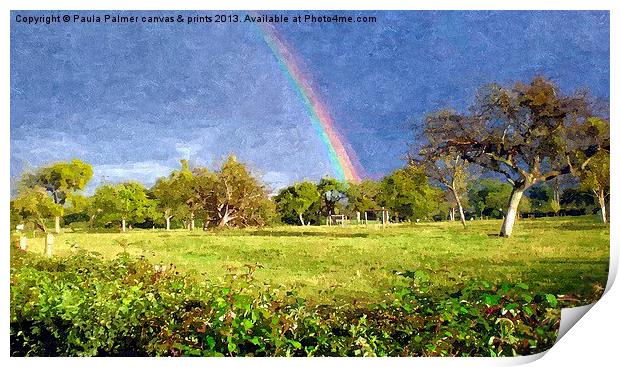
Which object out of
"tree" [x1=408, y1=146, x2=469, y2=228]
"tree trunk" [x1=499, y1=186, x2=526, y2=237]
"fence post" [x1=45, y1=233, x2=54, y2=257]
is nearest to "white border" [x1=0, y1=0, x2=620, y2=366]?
"fence post" [x1=45, y1=233, x2=54, y2=257]

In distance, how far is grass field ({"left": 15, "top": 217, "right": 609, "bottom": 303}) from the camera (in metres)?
5.17

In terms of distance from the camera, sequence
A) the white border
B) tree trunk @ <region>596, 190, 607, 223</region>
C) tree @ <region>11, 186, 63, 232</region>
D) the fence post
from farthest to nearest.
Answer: the fence post, tree @ <region>11, 186, 63, 232</region>, tree trunk @ <region>596, 190, 607, 223</region>, the white border

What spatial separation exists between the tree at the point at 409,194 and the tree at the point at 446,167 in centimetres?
6

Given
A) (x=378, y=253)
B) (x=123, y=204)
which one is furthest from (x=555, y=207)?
(x=123, y=204)

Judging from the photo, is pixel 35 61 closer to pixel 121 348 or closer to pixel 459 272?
pixel 121 348

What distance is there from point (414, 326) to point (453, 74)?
1.83 metres

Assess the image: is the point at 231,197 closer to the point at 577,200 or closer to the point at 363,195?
the point at 363,195

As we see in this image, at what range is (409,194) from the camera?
5359 mm

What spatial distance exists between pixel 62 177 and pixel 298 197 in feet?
5.77

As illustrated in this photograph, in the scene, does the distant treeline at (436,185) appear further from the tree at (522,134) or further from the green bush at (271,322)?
the green bush at (271,322)

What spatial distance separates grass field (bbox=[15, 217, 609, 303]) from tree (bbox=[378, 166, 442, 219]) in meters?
0.12

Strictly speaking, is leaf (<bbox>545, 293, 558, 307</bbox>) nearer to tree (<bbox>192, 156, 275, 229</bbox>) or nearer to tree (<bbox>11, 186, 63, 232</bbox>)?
tree (<bbox>192, 156, 275, 229</bbox>)
